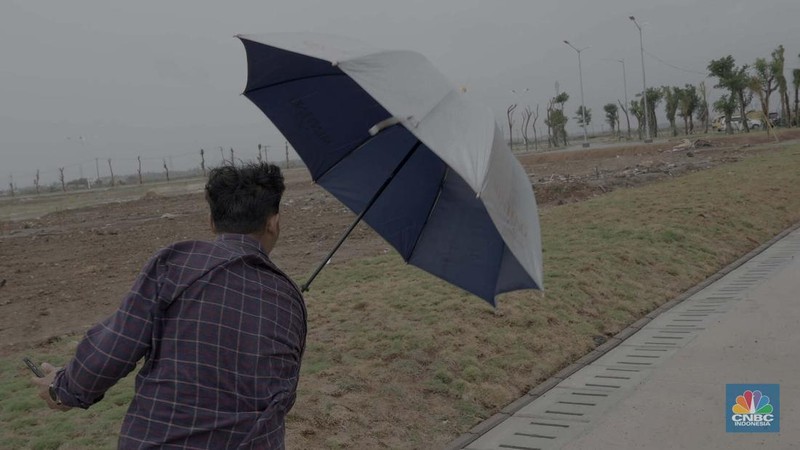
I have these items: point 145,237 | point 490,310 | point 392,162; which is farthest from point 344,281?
point 145,237

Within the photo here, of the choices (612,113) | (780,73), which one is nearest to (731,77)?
(780,73)

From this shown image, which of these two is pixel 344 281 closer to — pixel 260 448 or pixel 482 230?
pixel 482 230

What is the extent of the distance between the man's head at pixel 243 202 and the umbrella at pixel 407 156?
0.55 meters

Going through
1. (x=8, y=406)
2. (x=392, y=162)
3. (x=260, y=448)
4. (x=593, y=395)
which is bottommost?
(x=593, y=395)

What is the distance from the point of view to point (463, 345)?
20.2 ft

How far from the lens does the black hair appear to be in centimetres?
216

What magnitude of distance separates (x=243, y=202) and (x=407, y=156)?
1424mm

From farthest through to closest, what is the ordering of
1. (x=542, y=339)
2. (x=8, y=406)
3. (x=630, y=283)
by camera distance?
(x=630, y=283) → (x=542, y=339) → (x=8, y=406)

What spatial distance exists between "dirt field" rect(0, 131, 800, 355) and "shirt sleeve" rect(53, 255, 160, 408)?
5.57 metres

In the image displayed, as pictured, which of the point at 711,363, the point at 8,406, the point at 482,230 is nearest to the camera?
the point at 482,230

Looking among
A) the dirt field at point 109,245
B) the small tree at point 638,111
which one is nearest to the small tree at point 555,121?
the small tree at point 638,111

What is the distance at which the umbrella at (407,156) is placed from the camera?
2.61m

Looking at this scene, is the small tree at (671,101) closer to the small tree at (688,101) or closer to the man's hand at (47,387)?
the small tree at (688,101)

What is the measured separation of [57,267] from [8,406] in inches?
301
